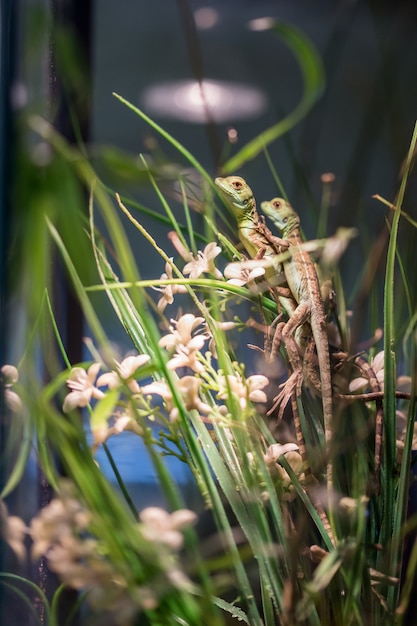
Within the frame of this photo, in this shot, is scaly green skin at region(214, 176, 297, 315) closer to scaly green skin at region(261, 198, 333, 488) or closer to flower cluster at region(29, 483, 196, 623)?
scaly green skin at region(261, 198, 333, 488)

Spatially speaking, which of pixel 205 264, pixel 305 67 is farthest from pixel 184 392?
pixel 305 67

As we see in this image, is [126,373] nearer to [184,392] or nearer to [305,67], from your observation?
[184,392]

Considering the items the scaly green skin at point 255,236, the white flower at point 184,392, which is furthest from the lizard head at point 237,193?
the white flower at point 184,392

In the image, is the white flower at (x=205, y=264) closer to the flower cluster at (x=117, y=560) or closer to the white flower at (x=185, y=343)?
the white flower at (x=185, y=343)

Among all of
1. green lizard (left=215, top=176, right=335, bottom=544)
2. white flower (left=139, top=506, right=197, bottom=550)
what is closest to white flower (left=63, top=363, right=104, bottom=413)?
white flower (left=139, top=506, right=197, bottom=550)

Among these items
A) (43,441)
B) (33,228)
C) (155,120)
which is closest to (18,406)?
(43,441)
